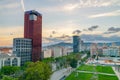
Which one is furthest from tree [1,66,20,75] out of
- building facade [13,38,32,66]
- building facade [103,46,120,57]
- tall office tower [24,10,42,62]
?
building facade [103,46,120,57]

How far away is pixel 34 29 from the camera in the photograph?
121 feet

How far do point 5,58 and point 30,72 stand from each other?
12.8 metres

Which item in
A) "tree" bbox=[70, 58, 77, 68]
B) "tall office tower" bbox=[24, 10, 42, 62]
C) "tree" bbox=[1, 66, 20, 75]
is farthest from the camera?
"tall office tower" bbox=[24, 10, 42, 62]

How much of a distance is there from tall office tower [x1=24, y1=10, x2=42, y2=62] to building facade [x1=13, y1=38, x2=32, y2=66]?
1327 millimetres

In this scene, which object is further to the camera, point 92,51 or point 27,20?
point 92,51

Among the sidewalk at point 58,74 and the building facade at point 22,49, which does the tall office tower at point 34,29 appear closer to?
the building facade at point 22,49

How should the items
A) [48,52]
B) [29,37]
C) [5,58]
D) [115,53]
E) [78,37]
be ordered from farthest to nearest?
1. [78,37]
2. [115,53]
3. [48,52]
4. [29,37]
5. [5,58]

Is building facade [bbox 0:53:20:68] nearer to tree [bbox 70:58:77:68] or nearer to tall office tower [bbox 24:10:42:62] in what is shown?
tall office tower [bbox 24:10:42:62]

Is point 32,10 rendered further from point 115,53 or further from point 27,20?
point 115,53

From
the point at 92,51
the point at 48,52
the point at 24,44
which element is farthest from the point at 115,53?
the point at 24,44

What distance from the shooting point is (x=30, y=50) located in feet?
120

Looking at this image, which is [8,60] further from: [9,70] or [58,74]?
[58,74]

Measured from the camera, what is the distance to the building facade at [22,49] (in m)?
33.2

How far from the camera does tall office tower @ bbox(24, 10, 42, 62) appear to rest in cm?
3634
